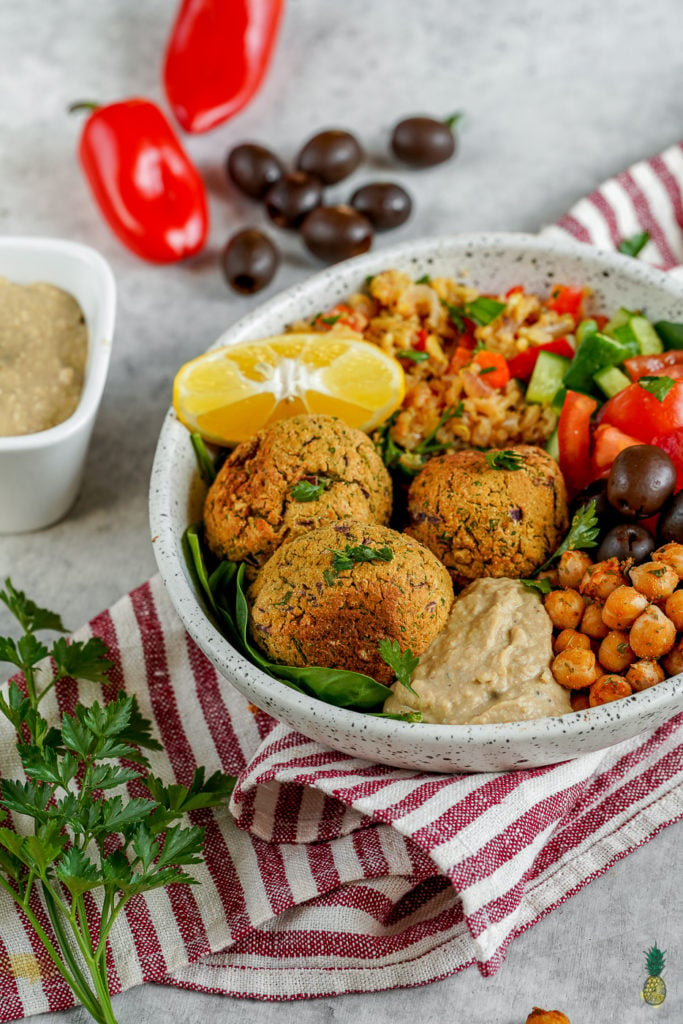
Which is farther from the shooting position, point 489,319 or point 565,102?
point 565,102

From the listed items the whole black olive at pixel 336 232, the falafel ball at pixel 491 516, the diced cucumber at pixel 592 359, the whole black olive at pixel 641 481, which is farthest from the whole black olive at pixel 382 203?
the whole black olive at pixel 641 481

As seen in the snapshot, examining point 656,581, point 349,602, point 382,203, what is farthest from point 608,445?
point 382,203

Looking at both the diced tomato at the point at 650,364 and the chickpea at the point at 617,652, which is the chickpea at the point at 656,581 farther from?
the diced tomato at the point at 650,364

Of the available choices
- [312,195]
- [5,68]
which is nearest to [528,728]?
[312,195]

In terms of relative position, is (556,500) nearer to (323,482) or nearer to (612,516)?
(612,516)

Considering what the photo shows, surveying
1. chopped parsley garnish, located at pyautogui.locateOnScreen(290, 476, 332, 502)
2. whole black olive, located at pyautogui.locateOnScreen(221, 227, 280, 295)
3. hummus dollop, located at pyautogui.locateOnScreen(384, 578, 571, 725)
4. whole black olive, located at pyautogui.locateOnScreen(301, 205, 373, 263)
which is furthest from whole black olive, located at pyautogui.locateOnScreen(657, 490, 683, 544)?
whole black olive, located at pyautogui.locateOnScreen(221, 227, 280, 295)
